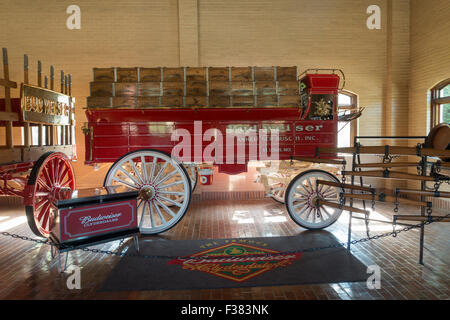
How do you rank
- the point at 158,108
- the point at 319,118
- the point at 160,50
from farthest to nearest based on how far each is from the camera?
the point at 160,50 < the point at 319,118 < the point at 158,108

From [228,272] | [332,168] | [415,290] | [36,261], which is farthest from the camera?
[332,168]

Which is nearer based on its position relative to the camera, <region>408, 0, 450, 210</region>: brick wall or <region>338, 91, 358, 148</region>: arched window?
<region>408, 0, 450, 210</region>: brick wall

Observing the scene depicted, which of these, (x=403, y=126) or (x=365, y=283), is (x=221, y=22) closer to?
(x=403, y=126)

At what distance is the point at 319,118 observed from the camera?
522 centimetres

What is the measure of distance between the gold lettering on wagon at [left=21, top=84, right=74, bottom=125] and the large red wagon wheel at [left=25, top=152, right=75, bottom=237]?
1.71 ft

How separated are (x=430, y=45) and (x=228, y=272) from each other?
22.9 feet

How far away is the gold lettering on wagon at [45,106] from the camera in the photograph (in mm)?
3977

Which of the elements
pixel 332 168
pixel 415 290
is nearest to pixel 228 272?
pixel 415 290

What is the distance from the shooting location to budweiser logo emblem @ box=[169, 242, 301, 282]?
357 centimetres

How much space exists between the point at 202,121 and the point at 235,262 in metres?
2.19

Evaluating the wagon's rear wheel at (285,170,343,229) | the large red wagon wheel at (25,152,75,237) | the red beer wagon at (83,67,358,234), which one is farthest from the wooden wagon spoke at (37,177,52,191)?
the wagon's rear wheel at (285,170,343,229)

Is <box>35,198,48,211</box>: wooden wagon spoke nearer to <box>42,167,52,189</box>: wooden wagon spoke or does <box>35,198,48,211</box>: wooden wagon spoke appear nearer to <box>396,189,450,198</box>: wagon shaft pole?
<box>42,167,52,189</box>: wooden wagon spoke

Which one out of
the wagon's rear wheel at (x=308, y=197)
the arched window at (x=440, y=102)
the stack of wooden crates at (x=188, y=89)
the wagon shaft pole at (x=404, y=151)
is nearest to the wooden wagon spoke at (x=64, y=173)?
the stack of wooden crates at (x=188, y=89)
